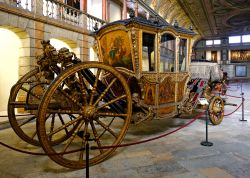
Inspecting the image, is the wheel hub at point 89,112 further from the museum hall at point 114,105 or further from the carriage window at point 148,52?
the carriage window at point 148,52

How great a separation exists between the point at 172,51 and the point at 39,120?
3.64m

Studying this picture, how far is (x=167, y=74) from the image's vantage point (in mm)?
5211

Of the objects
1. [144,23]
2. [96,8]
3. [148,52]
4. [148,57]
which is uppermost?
[96,8]

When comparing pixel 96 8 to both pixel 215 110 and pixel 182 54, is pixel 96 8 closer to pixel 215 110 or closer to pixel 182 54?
pixel 182 54

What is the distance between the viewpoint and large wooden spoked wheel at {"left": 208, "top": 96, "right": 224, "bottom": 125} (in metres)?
6.46

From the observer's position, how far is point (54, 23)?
31.0ft

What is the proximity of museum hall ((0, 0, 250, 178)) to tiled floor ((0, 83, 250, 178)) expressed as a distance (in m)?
0.02

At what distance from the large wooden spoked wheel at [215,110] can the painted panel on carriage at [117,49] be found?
9.73 feet

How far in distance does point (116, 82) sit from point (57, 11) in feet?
21.4

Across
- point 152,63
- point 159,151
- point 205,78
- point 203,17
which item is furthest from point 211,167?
point 203,17

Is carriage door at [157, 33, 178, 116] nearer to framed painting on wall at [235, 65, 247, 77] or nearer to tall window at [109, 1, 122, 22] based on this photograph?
tall window at [109, 1, 122, 22]

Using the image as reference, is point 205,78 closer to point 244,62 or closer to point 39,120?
point 39,120

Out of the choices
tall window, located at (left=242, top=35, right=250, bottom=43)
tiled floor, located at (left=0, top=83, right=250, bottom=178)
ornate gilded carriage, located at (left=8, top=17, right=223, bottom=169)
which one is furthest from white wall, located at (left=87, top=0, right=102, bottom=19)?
tall window, located at (left=242, top=35, right=250, bottom=43)

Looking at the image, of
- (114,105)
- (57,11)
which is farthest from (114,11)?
(114,105)
